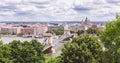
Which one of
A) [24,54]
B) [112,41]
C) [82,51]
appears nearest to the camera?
[112,41]

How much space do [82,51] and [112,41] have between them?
12.4 meters

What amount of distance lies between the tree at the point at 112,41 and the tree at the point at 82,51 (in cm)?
1175

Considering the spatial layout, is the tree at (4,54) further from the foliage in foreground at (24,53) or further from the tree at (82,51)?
the tree at (82,51)

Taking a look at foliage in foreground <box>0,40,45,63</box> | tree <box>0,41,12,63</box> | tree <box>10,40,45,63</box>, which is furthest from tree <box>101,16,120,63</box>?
tree <box>10,40,45,63</box>

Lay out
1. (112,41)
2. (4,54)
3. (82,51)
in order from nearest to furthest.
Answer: (112,41) < (82,51) < (4,54)

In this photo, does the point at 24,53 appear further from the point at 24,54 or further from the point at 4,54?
the point at 4,54

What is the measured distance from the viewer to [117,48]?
64.6 ft

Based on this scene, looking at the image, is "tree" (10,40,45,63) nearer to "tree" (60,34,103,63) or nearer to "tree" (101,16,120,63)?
"tree" (60,34,103,63)

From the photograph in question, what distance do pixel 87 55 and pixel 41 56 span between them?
1119 centimetres

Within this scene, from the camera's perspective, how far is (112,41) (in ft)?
65.9

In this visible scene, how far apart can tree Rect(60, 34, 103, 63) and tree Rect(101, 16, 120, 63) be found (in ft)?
38.5

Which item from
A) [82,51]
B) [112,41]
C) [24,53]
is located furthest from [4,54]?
[112,41]

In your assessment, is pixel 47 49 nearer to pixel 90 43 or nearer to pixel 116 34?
pixel 90 43

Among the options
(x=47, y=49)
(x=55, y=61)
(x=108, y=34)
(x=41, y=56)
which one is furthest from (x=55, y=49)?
(x=108, y=34)
